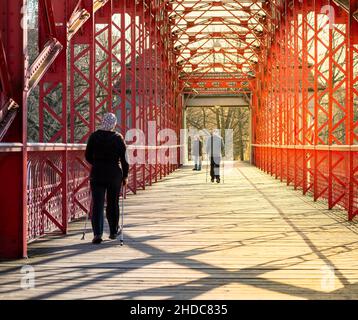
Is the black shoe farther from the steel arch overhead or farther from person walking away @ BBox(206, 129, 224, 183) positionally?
the steel arch overhead

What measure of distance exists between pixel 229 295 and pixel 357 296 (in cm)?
109

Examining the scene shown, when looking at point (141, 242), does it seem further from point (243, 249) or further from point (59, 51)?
point (59, 51)

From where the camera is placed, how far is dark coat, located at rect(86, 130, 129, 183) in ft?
29.7

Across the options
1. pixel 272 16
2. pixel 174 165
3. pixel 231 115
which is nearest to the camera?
pixel 272 16

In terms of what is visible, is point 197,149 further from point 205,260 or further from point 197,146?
point 205,260

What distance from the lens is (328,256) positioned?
26.0 feet

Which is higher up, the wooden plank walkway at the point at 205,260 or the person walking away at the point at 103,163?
the person walking away at the point at 103,163

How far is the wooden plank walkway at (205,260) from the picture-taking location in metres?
5.95

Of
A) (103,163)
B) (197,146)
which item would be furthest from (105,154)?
(197,146)

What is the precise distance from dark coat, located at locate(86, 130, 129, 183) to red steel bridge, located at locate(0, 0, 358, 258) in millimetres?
632

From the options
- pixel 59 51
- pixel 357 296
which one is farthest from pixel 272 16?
pixel 357 296

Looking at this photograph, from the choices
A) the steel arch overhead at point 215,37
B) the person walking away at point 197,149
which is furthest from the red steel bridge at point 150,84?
the person walking away at point 197,149

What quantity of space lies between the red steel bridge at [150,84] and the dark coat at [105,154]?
2.07 ft

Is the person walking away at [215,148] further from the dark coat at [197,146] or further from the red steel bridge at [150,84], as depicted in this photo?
the dark coat at [197,146]
